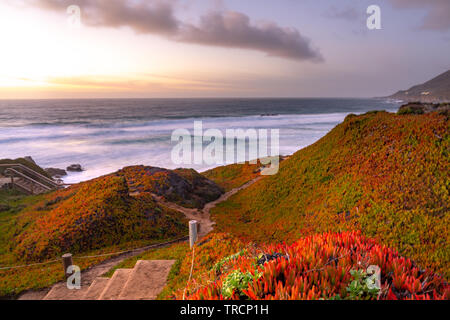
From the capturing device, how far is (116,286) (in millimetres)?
7324

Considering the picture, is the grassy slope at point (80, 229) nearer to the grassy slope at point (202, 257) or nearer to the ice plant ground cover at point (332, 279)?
the grassy slope at point (202, 257)

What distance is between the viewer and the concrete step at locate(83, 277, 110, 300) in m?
7.54

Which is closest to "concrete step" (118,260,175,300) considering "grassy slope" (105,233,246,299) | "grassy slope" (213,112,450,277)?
"grassy slope" (105,233,246,299)

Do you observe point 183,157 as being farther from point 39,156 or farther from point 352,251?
point 352,251

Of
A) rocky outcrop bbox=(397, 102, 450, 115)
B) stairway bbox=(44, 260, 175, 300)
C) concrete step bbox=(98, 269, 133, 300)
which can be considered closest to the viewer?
stairway bbox=(44, 260, 175, 300)

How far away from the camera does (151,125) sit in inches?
3115

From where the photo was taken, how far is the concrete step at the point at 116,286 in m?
6.81

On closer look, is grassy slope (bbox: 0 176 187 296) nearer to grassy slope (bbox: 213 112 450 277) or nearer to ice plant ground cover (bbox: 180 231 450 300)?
grassy slope (bbox: 213 112 450 277)

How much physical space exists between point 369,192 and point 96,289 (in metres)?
10.6

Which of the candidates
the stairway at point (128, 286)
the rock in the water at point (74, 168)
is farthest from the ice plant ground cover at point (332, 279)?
the rock in the water at point (74, 168)

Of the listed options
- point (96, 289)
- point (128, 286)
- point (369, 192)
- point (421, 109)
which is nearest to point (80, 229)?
point (96, 289)

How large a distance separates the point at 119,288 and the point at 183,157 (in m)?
40.2
